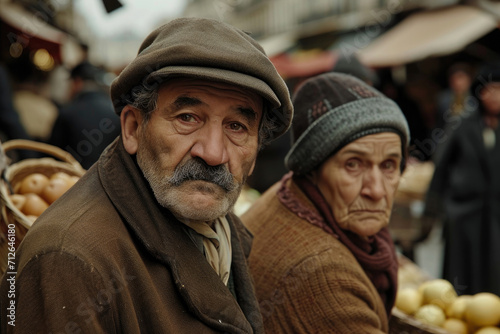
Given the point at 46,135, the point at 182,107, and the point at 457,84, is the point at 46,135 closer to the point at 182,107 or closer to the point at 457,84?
the point at 457,84

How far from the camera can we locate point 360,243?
2.83 m

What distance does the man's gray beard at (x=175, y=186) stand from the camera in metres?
1.90

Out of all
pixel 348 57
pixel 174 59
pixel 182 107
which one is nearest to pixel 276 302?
pixel 182 107

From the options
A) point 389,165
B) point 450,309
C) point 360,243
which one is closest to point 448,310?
point 450,309

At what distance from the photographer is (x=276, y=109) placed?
2150 millimetres

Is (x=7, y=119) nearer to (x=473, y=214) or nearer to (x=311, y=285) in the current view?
(x=311, y=285)

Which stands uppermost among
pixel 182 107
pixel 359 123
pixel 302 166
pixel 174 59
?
pixel 174 59

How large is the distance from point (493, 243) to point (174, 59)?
5277 mm

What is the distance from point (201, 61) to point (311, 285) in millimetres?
1147

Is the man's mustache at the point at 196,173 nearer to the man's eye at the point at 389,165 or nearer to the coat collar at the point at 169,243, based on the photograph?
the coat collar at the point at 169,243

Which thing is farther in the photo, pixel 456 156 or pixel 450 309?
pixel 456 156

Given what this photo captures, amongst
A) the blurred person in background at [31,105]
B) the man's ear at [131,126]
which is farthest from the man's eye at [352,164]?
the blurred person in background at [31,105]

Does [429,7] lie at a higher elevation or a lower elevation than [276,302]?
lower

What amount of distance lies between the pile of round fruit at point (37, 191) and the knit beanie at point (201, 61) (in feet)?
2.95
